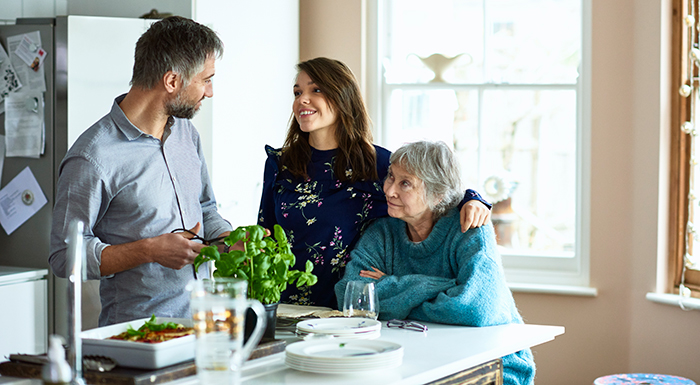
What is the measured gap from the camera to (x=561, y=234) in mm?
3943

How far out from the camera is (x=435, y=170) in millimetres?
2098

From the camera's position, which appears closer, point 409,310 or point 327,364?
point 327,364

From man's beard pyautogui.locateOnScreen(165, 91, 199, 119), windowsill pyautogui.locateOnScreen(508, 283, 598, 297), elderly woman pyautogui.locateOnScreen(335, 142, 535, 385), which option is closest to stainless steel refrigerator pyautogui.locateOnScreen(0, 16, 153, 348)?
man's beard pyautogui.locateOnScreen(165, 91, 199, 119)

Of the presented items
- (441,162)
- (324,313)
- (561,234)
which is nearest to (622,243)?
(561,234)

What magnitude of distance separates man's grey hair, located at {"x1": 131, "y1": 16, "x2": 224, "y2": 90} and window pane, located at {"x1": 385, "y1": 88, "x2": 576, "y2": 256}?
215 cm

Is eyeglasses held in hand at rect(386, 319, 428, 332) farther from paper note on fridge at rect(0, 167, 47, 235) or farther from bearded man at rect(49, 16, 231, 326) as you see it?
paper note on fridge at rect(0, 167, 47, 235)

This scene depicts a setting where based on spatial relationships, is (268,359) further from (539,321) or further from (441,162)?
(539,321)

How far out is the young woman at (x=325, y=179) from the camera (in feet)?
7.39

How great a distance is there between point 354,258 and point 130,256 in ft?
2.14

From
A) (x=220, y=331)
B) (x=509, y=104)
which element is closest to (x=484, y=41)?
(x=509, y=104)

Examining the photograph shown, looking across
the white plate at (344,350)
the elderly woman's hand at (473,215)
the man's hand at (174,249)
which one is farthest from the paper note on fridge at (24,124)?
the white plate at (344,350)

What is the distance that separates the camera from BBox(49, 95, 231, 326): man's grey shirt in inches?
73.3

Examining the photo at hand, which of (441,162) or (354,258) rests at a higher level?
(441,162)

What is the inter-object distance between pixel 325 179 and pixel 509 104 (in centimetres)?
203
